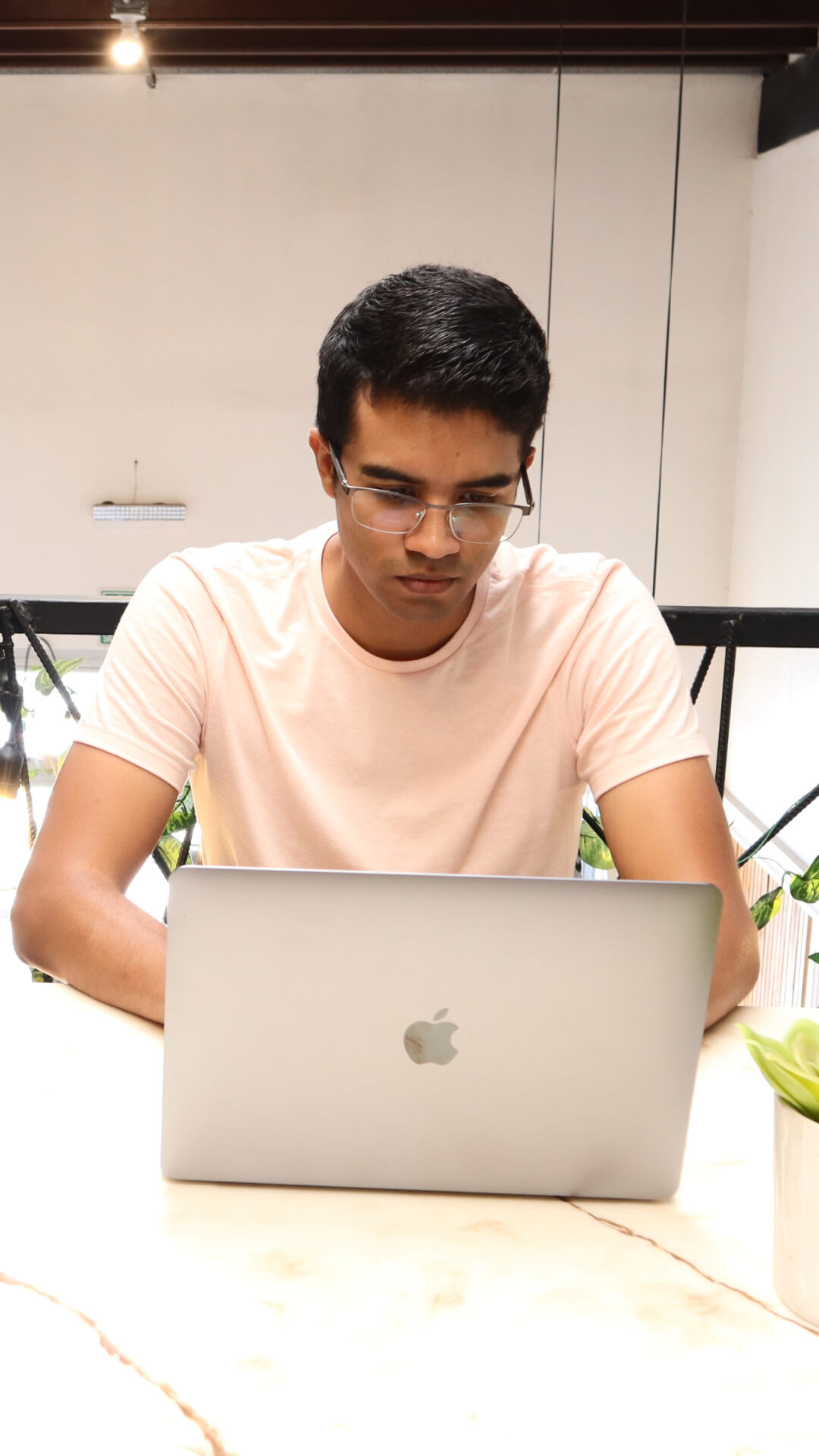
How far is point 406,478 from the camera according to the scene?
1.17 metres

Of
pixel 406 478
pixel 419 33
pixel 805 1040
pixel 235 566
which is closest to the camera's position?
pixel 805 1040

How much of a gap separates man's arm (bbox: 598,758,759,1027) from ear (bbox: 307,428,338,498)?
420 mm

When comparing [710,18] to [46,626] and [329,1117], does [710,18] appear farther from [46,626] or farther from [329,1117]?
[329,1117]

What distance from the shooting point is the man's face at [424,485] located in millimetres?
1161

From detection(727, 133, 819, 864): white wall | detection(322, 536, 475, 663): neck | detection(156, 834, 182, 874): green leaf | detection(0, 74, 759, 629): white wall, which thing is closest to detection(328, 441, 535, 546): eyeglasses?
detection(322, 536, 475, 663): neck

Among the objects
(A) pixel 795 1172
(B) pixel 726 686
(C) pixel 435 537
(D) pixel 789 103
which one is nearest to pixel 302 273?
(D) pixel 789 103

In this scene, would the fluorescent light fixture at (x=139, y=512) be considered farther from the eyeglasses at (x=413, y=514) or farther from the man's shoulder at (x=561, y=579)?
the eyeglasses at (x=413, y=514)

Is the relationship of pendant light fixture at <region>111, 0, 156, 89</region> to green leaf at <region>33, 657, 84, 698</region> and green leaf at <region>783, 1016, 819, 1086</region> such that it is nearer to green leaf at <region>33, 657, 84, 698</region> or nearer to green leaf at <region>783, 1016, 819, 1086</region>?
green leaf at <region>33, 657, 84, 698</region>

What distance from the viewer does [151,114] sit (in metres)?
6.68

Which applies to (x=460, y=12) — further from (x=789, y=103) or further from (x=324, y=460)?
(x=324, y=460)

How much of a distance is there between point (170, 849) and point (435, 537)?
3.65ft

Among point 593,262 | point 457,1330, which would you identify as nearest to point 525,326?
point 457,1330

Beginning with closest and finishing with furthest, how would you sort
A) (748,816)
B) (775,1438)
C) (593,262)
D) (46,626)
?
(775,1438) < (46,626) < (748,816) < (593,262)

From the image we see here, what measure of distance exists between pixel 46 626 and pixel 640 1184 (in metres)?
1.15
